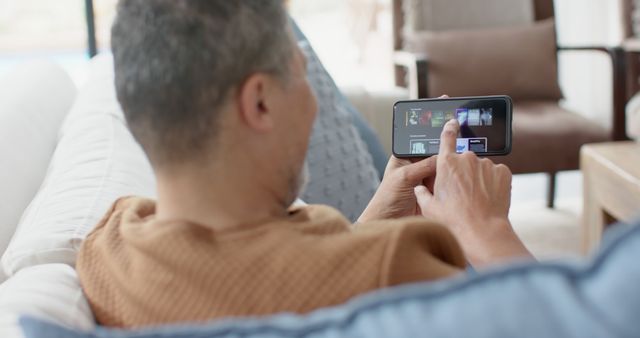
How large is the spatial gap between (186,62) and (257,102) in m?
0.07

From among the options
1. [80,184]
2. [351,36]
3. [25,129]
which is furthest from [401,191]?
[351,36]

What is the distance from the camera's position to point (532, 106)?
10.8 feet

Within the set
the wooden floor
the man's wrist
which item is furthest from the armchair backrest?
the man's wrist

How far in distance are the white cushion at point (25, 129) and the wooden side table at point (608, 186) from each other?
1.35 m

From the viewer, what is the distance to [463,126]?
1390mm

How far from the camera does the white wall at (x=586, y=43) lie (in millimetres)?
4309

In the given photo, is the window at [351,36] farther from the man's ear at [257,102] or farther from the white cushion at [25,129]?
the man's ear at [257,102]

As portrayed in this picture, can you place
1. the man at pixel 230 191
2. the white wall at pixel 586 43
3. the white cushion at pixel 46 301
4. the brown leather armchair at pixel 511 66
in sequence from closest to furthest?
the man at pixel 230 191, the white cushion at pixel 46 301, the brown leather armchair at pixel 511 66, the white wall at pixel 586 43

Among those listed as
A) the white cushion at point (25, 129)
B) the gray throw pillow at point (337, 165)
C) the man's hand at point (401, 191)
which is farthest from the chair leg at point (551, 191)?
the man's hand at point (401, 191)

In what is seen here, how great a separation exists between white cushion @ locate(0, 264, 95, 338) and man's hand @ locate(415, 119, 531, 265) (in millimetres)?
409

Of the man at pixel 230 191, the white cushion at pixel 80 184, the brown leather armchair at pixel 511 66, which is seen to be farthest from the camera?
the brown leather armchair at pixel 511 66

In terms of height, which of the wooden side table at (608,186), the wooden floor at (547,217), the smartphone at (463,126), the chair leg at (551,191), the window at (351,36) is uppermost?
the window at (351,36)

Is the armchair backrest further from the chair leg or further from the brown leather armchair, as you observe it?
the chair leg

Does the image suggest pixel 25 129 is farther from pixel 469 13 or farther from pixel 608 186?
pixel 469 13
